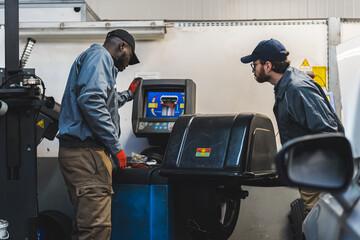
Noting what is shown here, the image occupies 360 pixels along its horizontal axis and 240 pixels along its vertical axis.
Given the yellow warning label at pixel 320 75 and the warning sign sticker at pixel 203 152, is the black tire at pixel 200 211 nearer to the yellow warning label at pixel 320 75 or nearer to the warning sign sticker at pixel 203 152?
the warning sign sticker at pixel 203 152

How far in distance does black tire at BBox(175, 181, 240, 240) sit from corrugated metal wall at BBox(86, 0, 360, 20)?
2.37m

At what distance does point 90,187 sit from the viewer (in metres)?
3.07

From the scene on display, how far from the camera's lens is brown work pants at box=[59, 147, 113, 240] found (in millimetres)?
3023

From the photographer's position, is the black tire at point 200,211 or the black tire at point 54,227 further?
the black tire at point 54,227

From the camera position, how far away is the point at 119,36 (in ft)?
11.3

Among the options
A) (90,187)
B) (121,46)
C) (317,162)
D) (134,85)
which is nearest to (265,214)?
(134,85)

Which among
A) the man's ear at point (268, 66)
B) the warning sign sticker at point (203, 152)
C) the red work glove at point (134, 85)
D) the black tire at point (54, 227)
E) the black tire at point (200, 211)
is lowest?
the black tire at point (54, 227)

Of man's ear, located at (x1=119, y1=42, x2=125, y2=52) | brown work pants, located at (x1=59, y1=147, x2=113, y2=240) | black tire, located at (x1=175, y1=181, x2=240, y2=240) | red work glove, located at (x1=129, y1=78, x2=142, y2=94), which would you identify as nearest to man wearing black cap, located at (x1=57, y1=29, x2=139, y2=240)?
brown work pants, located at (x1=59, y1=147, x2=113, y2=240)

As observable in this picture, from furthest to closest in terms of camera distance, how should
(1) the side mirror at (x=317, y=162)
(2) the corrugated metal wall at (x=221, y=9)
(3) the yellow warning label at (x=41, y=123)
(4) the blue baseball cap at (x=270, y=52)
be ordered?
(2) the corrugated metal wall at (x=221, y=9)
(3) the yellow warning label at (x=41, y=123)
(4) the blue baseball cap at (x=270, y=52)
(1) the side mirror at (x=317, y=162)

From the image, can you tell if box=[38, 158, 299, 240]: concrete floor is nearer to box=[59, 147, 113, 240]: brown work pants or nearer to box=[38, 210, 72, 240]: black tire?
box=[38, 210, 72, 240]: black tire

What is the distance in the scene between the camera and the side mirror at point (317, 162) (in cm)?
101

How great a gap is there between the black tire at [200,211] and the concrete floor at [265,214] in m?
0.95

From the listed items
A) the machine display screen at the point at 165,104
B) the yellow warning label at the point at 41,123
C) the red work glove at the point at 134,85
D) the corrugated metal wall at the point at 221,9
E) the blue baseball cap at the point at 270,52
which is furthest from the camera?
the corrugated metal wall at the point at 221,9

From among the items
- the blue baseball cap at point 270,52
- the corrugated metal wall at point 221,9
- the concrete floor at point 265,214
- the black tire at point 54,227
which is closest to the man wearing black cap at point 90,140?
the black tire at point 54,227
